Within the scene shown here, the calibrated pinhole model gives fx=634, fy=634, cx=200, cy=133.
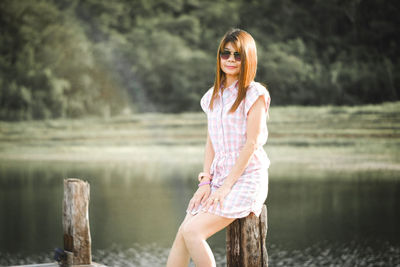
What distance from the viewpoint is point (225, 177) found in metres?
2.54

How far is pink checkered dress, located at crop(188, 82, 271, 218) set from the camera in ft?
7.95

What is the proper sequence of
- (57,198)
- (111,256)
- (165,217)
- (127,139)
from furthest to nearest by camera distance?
(127,139) → (57,198) → (165,217) → (111,256)

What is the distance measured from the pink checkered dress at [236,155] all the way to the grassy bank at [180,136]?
1629 cm

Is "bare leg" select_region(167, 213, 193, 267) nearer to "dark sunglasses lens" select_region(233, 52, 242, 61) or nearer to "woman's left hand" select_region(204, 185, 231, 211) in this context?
"woman's left hand" select_region(204, 185, 231, 211)

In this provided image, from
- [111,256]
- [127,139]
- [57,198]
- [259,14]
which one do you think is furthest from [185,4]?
[111,256]

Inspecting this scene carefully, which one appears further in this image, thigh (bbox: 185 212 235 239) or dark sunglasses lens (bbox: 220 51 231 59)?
dark sunglasses lens (bbox: 220 51 231 59)

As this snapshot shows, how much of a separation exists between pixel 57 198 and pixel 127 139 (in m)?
4.15

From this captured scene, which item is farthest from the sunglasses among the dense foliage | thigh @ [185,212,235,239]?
the dense foliage

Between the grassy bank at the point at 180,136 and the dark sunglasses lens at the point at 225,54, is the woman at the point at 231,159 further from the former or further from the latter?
the grassy bank at the point at 180,136

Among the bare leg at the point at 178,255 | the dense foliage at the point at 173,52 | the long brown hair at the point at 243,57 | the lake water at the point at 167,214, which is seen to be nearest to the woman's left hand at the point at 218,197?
the bare leg at the point at 178,255

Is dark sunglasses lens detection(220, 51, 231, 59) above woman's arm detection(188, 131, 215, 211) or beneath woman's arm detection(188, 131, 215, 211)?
above

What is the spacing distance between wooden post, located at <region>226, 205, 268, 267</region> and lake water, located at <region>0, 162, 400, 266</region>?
23.8ft

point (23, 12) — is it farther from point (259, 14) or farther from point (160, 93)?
point (259, 14)

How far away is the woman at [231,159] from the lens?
2.43m
